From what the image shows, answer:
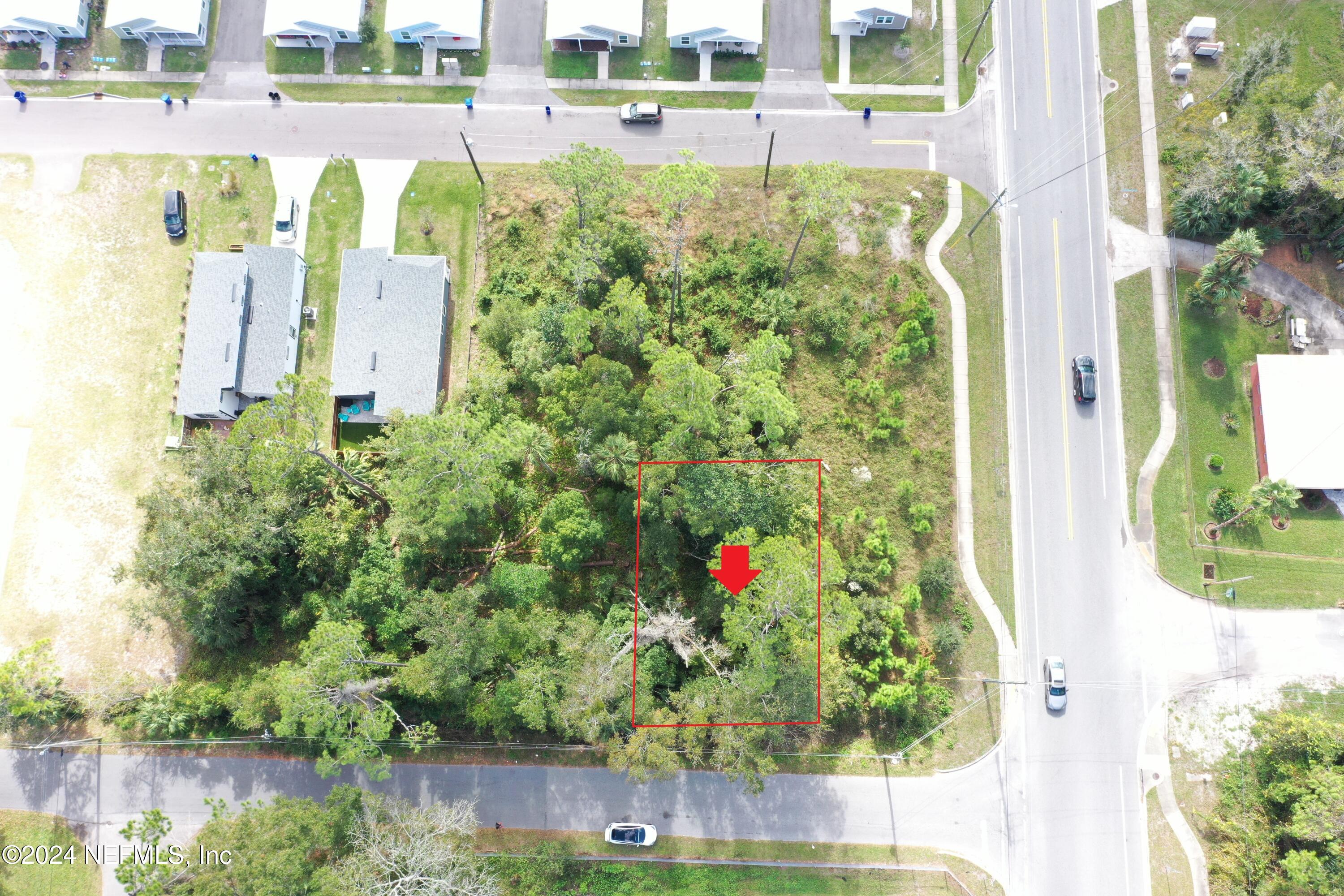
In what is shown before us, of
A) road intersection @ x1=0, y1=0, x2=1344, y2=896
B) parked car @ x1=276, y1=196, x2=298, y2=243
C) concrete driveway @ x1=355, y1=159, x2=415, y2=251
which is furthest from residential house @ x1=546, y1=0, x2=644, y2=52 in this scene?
parked car @ x1=276, y1=196, x2=298, y2=243

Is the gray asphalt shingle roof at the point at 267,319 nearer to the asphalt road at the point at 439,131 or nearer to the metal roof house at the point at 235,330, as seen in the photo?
the metal roof house at the point at 235,330

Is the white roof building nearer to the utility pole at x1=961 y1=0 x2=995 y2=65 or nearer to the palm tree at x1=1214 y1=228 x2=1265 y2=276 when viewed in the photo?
the palm tree at x1=1214 y1=228 x2=1265 y2=276

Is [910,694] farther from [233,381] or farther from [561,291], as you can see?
[233,381]

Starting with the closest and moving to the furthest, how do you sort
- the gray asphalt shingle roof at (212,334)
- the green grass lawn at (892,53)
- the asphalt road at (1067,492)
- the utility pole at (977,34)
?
1. the asphalt road at (1067,492)
2. the gray asphalt shingle roof at (212,334)
3. the utility pole at (977,34)
4. the green grass lawn at (892,53)

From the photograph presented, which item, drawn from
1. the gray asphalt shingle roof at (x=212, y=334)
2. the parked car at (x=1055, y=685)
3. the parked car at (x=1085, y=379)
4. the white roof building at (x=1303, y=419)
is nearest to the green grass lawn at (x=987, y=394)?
the parked car at (x=1055, y=685)

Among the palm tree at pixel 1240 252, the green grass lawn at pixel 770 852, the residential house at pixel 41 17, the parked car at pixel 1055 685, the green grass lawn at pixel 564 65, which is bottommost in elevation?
the green grass lawn at pixel 770 852

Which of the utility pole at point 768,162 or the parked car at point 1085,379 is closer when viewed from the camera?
the parked car at point 1085,379

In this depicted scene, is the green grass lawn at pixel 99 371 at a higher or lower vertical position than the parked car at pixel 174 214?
lower
